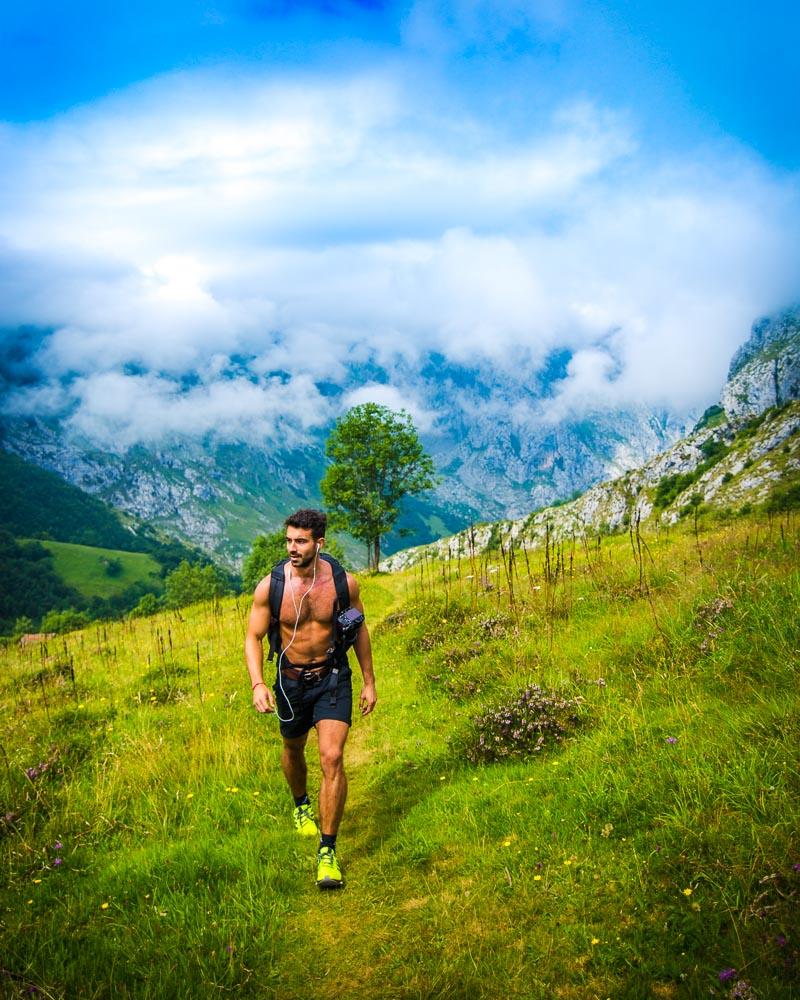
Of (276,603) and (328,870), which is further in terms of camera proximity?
(276,603)

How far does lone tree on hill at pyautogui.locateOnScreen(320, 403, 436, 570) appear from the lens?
39.4 meters

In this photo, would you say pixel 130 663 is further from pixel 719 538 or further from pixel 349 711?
pixel 719 538

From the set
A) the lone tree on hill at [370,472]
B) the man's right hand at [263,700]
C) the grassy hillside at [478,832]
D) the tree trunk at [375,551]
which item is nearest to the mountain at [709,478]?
the tree trunk at [375,551]

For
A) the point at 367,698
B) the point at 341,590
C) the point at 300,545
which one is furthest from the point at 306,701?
the point at 300,545

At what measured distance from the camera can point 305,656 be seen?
6.10 metres

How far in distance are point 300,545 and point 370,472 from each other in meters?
34.4

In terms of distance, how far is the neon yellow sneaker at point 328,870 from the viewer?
16.3ft

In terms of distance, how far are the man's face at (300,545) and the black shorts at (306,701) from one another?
1291 millimetres

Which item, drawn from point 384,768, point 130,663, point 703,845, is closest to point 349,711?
point 384,768

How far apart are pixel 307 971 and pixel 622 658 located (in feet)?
17.9

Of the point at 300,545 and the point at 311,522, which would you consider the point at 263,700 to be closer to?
the point at 300,545

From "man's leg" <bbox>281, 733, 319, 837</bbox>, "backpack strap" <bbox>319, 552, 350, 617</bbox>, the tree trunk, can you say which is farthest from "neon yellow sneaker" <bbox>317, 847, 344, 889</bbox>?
the tree trunk

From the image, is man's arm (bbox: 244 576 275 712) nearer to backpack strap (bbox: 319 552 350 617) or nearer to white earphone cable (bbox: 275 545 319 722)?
white earphone cable (bbox: 275 545 319 722)

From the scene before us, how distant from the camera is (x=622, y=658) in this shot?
769cm
